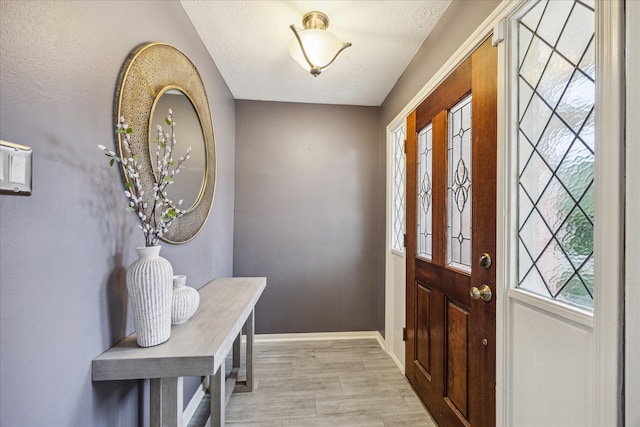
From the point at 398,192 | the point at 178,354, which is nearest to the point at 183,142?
the point at 178,354

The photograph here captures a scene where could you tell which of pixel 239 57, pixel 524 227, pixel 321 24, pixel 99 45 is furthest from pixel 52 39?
pixel 524 227

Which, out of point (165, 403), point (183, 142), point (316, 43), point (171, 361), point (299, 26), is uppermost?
point (299, 26)

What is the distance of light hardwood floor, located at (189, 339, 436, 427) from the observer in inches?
68.7

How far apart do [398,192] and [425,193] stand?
648 mm

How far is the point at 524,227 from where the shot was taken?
1.09m

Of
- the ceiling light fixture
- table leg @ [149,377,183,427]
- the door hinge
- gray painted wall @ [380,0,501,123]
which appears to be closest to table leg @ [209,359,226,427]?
table leg @ [149,377,183,427]

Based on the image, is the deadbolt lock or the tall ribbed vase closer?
the tall ribbed vase

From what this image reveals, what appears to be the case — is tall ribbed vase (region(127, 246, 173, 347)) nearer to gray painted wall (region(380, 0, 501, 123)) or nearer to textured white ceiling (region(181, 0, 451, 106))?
textured white ceiling (region(181, 0, 451, 106))

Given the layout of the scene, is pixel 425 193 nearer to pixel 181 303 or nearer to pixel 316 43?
pixel 316 43

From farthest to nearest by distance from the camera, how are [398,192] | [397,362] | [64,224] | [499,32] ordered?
Result: [398,192]
[397,362]
[499,32]
[64,224]

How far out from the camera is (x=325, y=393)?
6.56ft

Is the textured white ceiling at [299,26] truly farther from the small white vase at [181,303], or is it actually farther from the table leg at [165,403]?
the table leg at [165,403]

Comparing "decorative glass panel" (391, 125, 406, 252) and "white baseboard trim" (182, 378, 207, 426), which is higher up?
"decorative glass panel" (391, 125, 406, 252)

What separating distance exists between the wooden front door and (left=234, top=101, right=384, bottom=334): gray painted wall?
0.83 metres
